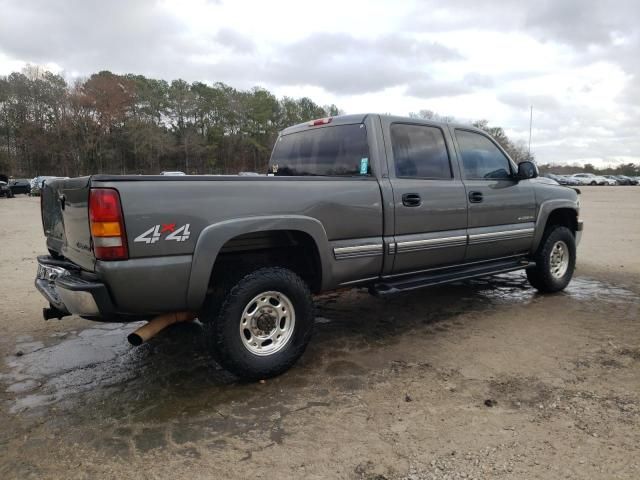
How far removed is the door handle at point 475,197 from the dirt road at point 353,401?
1180 millimetres

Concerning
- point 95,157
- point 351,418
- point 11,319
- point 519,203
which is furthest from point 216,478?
point 95,157

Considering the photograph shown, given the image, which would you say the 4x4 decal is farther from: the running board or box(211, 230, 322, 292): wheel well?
the running board

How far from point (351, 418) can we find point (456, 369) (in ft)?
3.52

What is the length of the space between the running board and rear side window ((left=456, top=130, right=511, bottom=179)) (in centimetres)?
89

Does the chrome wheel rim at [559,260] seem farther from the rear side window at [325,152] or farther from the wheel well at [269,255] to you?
the wheel well at [269,255]

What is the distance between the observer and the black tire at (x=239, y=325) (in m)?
3.11

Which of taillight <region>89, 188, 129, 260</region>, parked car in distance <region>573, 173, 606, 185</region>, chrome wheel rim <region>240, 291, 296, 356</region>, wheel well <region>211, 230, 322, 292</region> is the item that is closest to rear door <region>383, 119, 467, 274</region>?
wheel well <region>211, 230, 322, 292</region>

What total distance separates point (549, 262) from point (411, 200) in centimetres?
246

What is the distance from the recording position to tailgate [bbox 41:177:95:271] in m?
2.88

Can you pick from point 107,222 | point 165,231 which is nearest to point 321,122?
point 165,231

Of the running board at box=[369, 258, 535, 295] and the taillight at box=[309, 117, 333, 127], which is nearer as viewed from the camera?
the running board at box=[369, 258, 535, 295]

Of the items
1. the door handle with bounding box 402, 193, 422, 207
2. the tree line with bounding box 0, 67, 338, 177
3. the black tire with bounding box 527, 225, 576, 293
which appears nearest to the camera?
the door handle with bounding box 402, 193, 422, 207

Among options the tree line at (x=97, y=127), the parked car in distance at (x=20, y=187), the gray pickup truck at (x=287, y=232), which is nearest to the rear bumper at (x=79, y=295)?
the gray pickup truck at (x=287, y=232)

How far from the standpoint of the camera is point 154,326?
3.13m
